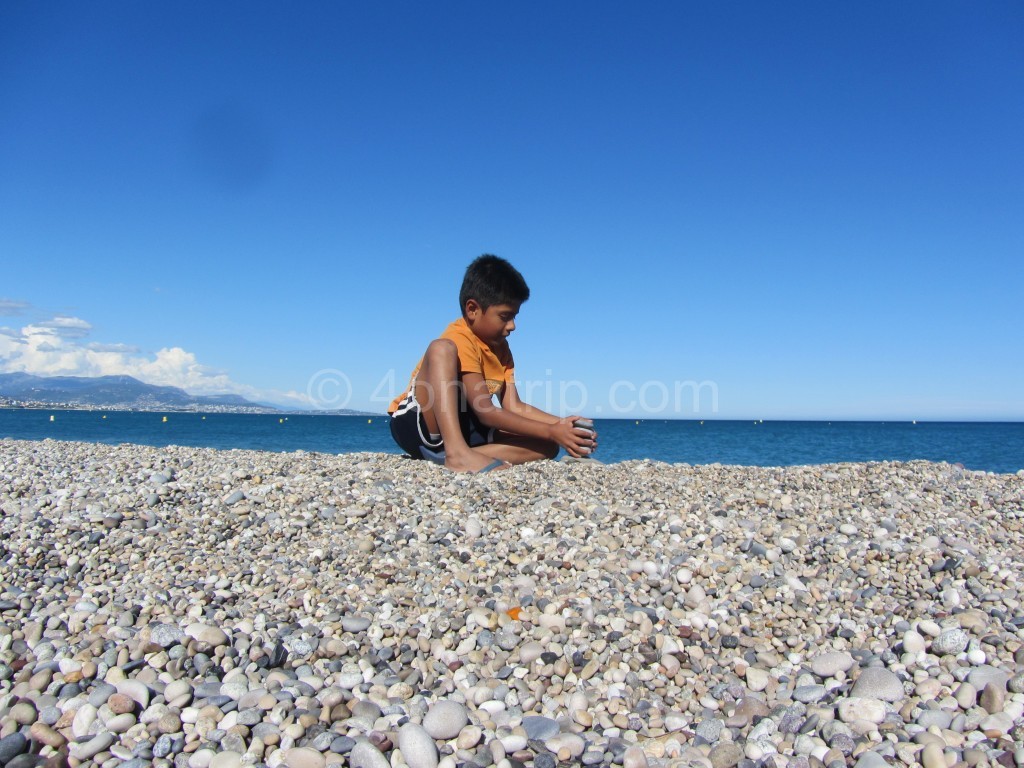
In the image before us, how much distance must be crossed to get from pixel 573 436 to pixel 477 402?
35.6 inches

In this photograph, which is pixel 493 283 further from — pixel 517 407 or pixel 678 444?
pixel 678 444

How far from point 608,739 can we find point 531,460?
3.88 meters

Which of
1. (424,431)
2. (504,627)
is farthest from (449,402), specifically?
(504,627)

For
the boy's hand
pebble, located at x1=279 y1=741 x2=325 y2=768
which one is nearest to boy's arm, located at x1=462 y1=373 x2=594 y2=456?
the boy's hand

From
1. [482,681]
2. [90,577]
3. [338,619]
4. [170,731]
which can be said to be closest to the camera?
[170,731]

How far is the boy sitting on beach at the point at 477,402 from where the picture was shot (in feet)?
18.5

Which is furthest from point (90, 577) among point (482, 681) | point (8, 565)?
point (482, 681)

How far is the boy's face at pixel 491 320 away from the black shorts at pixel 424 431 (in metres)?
0.63

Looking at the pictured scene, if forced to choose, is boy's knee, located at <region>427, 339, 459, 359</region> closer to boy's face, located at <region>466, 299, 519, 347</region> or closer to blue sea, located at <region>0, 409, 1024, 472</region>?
boy's face, located at <region>466, 299, 519, 347</region>

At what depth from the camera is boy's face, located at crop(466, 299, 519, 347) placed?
19.3 feet

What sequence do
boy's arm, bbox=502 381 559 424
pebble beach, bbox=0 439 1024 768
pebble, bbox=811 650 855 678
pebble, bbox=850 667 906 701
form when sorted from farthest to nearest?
boy's arm, bbox=502 381 559 424, pebble, bbox=811 650 855 678, pebble, bbox=850 667 906 701, pebble beach, bbox=0 439 1024 768

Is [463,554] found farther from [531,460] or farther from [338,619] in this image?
[531,460]

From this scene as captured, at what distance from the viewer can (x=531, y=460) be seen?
6.14 metres

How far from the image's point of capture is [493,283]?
5.81 metres
